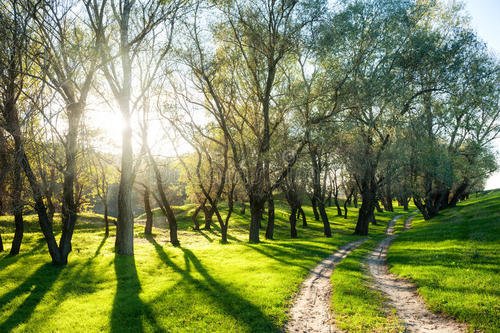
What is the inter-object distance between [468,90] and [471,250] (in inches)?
842

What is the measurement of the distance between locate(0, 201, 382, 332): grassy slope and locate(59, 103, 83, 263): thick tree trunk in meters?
1.91

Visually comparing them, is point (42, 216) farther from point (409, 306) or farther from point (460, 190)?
point (460, 190)

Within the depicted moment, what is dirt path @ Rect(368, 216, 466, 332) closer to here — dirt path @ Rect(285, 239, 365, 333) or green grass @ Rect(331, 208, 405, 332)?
green grass @ Rect(331, 208, 405, 332)

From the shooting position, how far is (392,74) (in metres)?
34.7

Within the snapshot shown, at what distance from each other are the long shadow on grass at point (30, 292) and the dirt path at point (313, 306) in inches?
403

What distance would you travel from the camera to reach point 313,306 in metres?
15.4

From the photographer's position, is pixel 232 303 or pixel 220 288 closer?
pixel 232 303

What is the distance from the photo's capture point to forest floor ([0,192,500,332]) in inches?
541

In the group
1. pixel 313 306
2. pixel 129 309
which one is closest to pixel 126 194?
pixel 129 309

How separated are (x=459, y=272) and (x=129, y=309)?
14919 millimetres

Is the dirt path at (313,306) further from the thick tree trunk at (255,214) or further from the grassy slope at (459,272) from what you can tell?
the thick tree trunk at (255,214)

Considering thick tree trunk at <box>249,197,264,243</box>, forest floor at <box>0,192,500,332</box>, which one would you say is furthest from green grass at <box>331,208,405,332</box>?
thick tree trunk at <box>249,197,264,243</box>

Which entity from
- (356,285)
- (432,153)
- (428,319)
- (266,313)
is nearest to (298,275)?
(356,285)

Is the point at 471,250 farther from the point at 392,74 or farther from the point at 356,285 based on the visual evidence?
the point at 392,74
